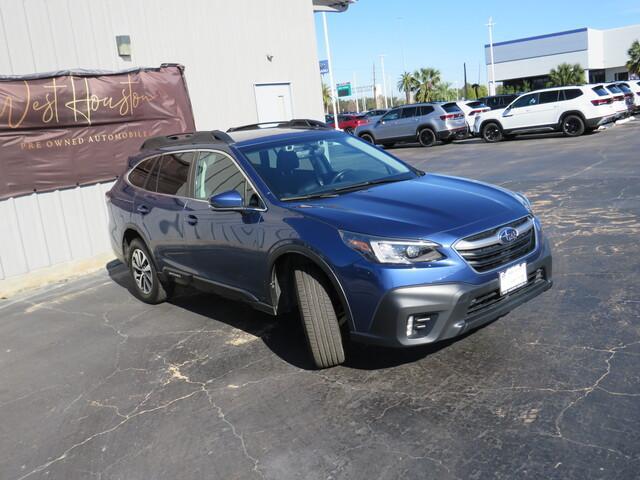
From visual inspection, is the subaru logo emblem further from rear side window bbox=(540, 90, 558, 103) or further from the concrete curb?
rear side window bbox=(540, 90, 558, 103)

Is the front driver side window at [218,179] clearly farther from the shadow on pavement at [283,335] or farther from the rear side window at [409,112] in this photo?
the rear side window at [409,112]

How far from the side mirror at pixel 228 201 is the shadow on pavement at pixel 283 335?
1.16 metres

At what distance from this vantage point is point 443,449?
3.08 m

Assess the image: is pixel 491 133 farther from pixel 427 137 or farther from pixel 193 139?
pixel 193 139

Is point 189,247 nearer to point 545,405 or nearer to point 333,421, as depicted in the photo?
point 333,421

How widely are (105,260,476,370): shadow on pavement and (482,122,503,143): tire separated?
57.2ft

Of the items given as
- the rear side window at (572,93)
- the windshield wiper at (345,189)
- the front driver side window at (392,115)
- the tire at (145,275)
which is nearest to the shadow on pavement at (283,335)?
the tire at (145,275)

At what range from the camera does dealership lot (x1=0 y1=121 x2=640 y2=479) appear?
3.08 m

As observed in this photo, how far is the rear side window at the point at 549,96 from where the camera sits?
66.2 ft

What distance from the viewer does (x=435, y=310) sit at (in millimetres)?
3555

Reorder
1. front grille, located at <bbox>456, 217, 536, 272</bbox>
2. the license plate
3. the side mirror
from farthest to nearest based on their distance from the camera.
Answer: the side mirror
the license plate
front grille, located at <bbox>456, 217, 536, 272</bbox>

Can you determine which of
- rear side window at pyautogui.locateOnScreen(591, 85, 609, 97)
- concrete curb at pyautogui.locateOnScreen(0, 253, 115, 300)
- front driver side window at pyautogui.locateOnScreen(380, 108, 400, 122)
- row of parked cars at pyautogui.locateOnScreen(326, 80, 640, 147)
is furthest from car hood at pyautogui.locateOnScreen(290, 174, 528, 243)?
front driver side window at pyautogui.locateOnScreen(380, 108, 400, 122)

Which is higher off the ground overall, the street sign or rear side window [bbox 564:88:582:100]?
the street sign

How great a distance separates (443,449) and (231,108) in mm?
8481
